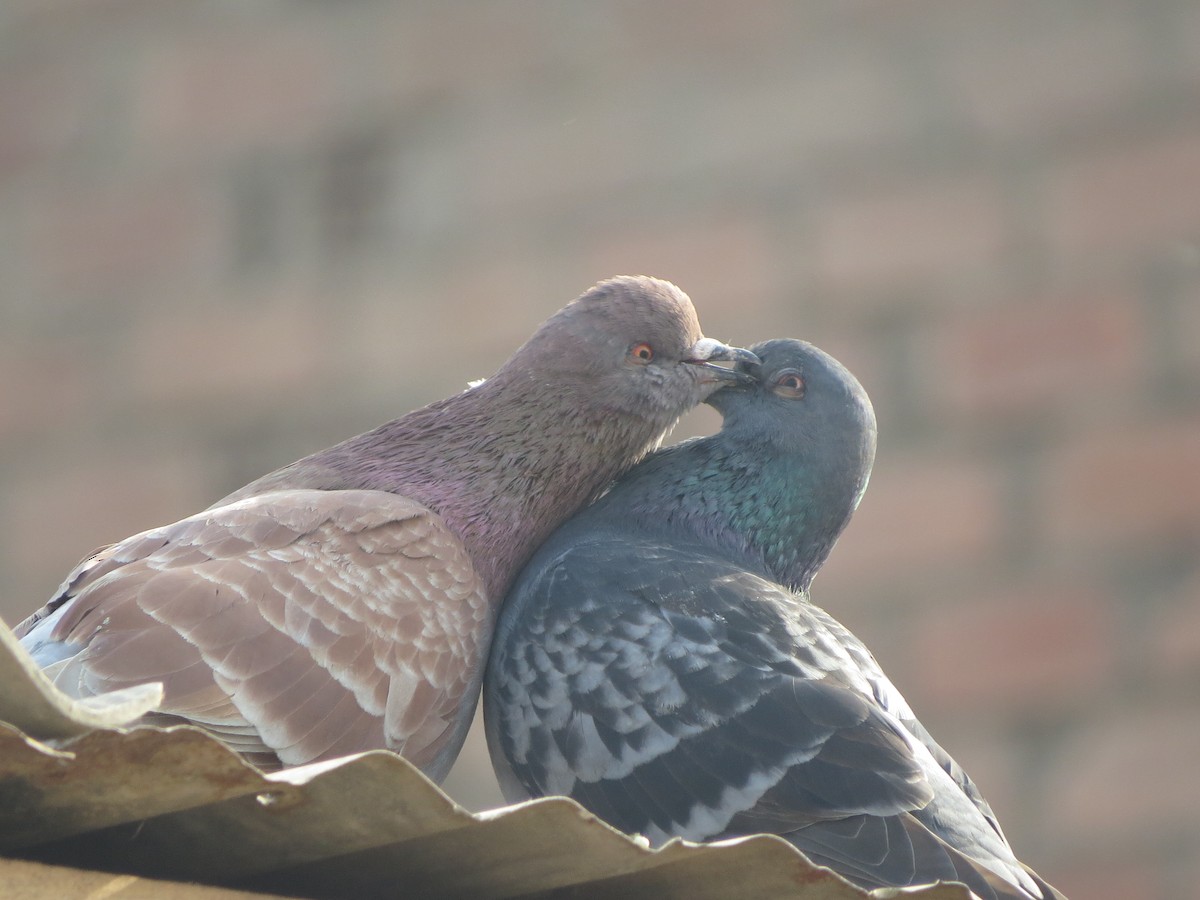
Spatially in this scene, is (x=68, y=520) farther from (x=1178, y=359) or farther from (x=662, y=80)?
(x=1178, y=359)

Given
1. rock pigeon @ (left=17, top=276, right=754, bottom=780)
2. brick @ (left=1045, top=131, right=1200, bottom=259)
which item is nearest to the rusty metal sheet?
rock pigeon @ (left=17, top=276, right=754, bottom=780)

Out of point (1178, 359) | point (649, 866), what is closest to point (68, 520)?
point (1178, 359)

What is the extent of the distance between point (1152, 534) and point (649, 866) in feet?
11.7

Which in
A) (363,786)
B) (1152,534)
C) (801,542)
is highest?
(363,786)

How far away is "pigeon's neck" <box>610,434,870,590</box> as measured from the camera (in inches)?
114

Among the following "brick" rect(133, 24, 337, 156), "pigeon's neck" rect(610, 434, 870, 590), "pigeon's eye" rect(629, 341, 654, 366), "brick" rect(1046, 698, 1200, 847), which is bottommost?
"brick" rect(1046, 698, 1200, 847)

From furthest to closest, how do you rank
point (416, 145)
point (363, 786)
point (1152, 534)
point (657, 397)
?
point (416, 145) → point (1152, 534) → point (657, 397) → point (363, 786)

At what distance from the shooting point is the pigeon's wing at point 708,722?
233 cm

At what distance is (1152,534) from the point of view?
4754mm

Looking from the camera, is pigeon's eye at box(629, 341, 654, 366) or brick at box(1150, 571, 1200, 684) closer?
pigeon's eye at box(629, 341, 654, 366)

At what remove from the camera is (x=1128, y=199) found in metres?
4.90

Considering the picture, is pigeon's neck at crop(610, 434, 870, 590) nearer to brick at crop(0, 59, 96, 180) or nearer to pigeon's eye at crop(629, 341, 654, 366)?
pigeon's eye at crop(629, 341, 654, 366)

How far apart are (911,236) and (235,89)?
2479 millimetres

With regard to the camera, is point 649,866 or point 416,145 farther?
point 416,145
